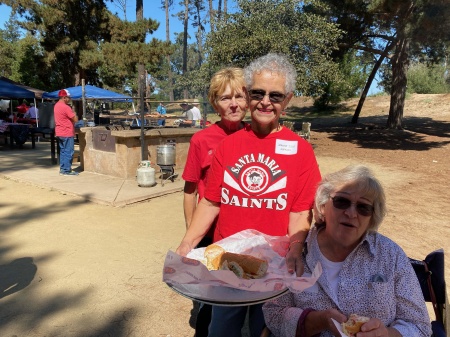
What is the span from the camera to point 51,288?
129 inches

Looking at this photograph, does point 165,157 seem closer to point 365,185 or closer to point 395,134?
point 365,185

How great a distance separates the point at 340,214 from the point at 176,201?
486 centimetres

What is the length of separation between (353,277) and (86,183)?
6445 mm

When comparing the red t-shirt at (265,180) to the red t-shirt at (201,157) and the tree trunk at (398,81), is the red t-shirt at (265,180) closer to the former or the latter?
the red t-shirt at (201,157)

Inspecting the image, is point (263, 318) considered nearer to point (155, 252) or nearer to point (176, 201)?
point (155, 252)

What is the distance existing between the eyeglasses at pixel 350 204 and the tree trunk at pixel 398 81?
15945 millimetres

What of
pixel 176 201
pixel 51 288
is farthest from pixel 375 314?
pixel 176 201

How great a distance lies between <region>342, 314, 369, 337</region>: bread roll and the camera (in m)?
1.42

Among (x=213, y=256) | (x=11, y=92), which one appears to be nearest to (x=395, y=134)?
(x=11, y=92)

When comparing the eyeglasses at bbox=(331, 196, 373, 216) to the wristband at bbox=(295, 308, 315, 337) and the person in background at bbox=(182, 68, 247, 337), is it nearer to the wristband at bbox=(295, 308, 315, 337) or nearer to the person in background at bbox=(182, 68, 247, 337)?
the wristband at bbox=(295, 308, 315, 337)

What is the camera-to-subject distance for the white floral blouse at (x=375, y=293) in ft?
5.14

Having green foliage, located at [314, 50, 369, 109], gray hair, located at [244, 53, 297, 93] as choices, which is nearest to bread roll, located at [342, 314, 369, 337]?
gray hair, located at [244, 53, 297, 93]

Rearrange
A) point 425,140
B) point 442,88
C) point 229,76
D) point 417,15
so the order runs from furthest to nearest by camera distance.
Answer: point 442,88, point 425,140, point 417,15, point 229,76

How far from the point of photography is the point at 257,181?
1.69 meters
